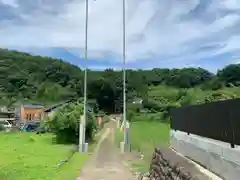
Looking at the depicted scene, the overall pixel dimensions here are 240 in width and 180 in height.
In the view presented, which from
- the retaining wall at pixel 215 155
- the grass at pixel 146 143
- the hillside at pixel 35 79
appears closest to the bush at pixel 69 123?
the grass at pixel 146 143

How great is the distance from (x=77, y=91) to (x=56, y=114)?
1840 inches

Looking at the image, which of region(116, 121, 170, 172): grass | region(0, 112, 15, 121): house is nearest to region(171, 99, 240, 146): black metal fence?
region(116, 121, 170, 172): grass

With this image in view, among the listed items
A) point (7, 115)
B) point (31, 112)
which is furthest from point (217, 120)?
point (7, 115)

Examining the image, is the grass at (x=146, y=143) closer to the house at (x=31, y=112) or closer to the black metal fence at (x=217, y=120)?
the black metal fence at (x=217, y=120)

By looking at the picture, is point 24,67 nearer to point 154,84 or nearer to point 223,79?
point 154,84

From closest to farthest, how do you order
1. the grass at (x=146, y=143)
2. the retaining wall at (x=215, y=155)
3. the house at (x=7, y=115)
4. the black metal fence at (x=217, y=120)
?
the retaining wall at (x=215, y=155) → the black metal fence at (x=217, y=120) → the grass at (x=146, y=143) → the house at (x=7, y=115)

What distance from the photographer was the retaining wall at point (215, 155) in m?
4.62

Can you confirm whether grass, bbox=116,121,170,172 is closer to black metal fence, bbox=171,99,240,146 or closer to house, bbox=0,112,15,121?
black metal fence, bbox=171,99,240,146

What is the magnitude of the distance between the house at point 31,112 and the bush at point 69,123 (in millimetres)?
29072

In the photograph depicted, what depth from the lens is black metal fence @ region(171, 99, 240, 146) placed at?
472 cm

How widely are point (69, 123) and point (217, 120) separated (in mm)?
19297

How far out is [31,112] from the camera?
54.5m

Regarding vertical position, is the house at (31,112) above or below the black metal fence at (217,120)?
above

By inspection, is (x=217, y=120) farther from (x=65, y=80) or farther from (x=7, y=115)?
(x=65, y=80)
